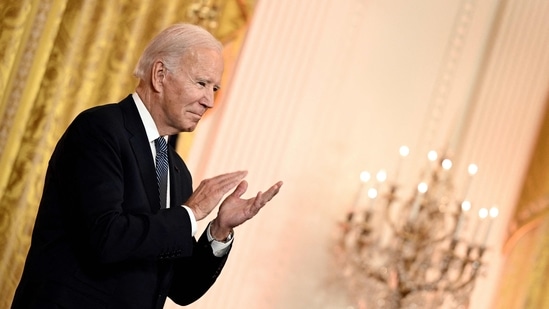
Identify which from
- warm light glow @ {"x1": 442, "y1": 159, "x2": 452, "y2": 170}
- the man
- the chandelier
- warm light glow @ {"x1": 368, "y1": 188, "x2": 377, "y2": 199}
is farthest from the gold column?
the man

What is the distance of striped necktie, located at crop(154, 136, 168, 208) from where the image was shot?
2.87 metres

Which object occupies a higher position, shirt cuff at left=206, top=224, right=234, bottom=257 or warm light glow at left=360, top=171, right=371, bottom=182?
warm light glow at left=360, top=171, right=371, bottom=182

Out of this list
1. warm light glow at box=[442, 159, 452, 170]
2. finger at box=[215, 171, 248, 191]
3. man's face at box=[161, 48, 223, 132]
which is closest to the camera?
finger at box=[215, 171, 248, 191]

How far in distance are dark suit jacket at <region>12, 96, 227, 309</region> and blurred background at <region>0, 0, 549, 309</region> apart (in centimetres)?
320

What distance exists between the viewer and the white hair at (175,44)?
290 centimetres

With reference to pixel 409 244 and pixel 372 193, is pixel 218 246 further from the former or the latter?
pixel 409 244

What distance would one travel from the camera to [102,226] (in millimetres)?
2557

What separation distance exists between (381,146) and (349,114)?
1.23 feet

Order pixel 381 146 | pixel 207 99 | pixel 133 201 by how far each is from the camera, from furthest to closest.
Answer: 1. pixel 381 146
2. pixel 207 99
3. pixel 133 201

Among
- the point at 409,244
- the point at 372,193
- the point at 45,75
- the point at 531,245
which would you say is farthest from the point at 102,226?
the point at 531,245

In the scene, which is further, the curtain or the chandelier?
the chandelier

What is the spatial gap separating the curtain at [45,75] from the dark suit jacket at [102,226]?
67.8 inches

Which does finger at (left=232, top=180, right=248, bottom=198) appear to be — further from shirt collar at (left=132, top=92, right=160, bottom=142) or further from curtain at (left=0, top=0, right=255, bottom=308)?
curtain at (left=0, top=0, right=255, bottom=308)

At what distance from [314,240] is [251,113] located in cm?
114
